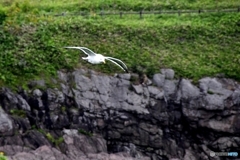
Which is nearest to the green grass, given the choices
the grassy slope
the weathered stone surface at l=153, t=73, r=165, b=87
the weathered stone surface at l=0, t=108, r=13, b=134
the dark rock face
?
the grassy slope

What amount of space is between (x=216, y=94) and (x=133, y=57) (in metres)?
5.66

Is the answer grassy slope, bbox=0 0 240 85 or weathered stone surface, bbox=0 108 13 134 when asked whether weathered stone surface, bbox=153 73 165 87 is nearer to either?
grassy slope, bbox=0 0 240 85

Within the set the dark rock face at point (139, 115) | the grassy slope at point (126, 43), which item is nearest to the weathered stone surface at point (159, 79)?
the dark rock face at point (139, 115)

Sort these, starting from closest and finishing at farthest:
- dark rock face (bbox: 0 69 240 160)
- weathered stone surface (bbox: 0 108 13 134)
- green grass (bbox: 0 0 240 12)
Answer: weathered stone surface (bbox: 0 108 13 134) < dark rock face (bbox: 0 69 240 160) < green grass (bbox: 0 0 240 12)

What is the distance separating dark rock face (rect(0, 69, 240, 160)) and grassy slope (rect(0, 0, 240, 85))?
1.28m

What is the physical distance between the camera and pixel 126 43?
4003cm

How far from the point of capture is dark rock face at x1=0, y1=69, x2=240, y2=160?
36281mm

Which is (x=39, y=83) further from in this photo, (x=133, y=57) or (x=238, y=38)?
(x=238, y=38)

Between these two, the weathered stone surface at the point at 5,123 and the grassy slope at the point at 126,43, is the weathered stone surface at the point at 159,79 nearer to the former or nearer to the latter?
the grassy slope at the point at 126,43

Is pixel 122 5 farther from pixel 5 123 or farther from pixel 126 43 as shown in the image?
pixel 5 123

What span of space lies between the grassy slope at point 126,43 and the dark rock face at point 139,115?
128 centimetres

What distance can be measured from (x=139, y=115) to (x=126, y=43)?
5.50 m

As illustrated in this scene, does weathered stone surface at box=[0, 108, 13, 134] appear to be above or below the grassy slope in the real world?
below

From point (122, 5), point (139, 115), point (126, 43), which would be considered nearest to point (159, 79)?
point (139, 115)
